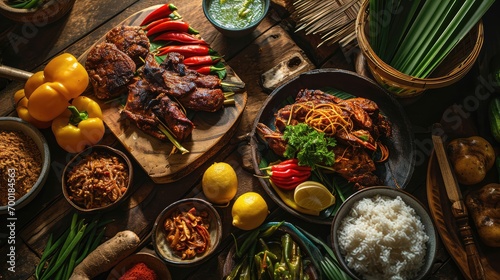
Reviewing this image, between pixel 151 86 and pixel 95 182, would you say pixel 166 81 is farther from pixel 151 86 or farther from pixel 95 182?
pixel 95 182

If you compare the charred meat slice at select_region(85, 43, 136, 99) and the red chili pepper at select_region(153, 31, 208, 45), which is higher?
the red chili pepper at select_region(153, 31, 208, 45)

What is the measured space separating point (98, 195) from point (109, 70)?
1.00 m

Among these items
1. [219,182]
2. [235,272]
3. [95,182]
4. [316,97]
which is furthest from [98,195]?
[316,97]

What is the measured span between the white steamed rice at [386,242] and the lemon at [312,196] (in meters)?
0.25

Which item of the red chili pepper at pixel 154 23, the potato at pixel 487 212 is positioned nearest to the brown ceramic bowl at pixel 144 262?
the red chili pepper at pixel 154 23

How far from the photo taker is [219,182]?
368 cm

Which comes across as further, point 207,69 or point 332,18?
point 332,18

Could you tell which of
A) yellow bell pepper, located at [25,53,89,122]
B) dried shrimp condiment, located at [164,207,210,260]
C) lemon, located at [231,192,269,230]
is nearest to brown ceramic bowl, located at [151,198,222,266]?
dried shrimp condiment, located at [164,207,210,260]

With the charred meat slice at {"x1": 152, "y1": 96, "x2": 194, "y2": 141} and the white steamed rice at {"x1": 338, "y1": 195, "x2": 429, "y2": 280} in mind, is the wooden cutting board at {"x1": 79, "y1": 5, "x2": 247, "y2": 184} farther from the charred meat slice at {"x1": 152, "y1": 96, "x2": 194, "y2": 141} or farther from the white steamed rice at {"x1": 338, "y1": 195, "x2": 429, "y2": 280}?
the white steamed rice at {"x1": 338, "y1": 195, "x2": 429, "y2": 280}

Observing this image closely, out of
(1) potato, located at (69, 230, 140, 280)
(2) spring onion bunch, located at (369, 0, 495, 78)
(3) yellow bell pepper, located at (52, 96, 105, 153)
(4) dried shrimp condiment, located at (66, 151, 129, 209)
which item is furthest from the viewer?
(3) yellow bell pepper, located at (52, 96, 105, 153)

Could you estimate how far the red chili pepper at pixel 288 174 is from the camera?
3.67 meters

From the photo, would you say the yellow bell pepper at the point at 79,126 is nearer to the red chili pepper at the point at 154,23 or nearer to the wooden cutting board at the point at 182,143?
the wooden cutting board at the point at 182,143

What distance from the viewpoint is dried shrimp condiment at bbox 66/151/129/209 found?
12.2ft

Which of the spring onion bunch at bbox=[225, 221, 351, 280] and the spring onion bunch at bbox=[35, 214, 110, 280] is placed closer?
the spring onion bunch at bbox=[225, 221, 351, 280]
